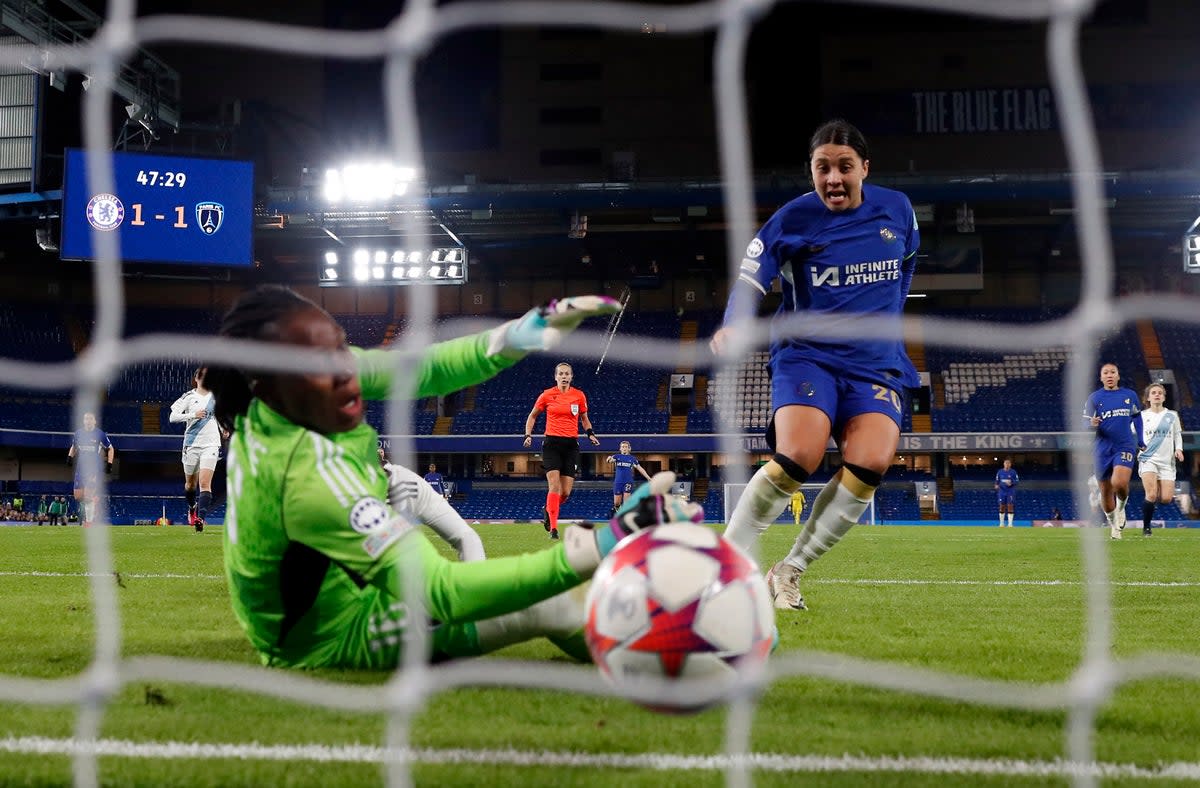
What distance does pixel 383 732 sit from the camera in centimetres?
228

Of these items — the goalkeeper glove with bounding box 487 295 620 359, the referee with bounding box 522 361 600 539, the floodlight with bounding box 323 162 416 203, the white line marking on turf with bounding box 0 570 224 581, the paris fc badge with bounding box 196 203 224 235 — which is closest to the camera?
the goalkeeper glove with bounding box 487 295 620 359

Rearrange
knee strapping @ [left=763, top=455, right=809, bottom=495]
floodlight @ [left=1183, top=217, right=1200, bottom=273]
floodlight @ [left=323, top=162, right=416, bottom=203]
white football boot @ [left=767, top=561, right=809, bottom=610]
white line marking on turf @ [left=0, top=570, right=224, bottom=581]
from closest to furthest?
1. knee strapping @ [left=763, top=455, right=809, bottom=495]
2. white football boot @ [left=767, top=561, right=809, bottom=610]
3. white line marking on turf @ [left=0, top=570, right=224, bottom=581]
4. floodlight @ [left=323, top=162, right=416, bottom=203]
5. floodlight @ [left=1183, top=217, right=1200, bottom=273]

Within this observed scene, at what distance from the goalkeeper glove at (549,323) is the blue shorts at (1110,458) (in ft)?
34.5

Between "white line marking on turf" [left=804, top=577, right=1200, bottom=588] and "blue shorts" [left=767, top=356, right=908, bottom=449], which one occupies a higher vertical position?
"blue shorts" [left=767, top=356, right=908, bottom=449]

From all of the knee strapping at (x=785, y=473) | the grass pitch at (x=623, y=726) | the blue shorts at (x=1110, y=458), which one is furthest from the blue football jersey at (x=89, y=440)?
the blue shorts at (x=1110, y=458)

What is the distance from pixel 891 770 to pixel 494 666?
4.44 feet

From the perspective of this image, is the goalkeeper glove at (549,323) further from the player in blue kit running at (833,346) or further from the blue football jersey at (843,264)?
the blue football jersey at (843,264)

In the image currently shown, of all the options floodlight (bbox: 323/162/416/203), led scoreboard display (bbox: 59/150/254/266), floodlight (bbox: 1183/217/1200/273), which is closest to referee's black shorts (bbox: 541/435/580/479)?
led scoreboard display (bbox: 59/150/254/266)

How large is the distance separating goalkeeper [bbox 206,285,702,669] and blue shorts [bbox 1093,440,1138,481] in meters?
10.1

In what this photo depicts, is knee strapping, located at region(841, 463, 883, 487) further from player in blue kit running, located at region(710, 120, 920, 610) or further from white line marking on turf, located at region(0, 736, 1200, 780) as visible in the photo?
white line marking on turf, located at region(0, 736, 1200, 780)

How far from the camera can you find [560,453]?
12.4 meters

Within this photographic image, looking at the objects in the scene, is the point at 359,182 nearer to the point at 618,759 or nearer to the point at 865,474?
the point at 865,474

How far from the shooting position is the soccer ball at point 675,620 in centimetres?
220

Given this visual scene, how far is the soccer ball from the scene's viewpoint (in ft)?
7.22
